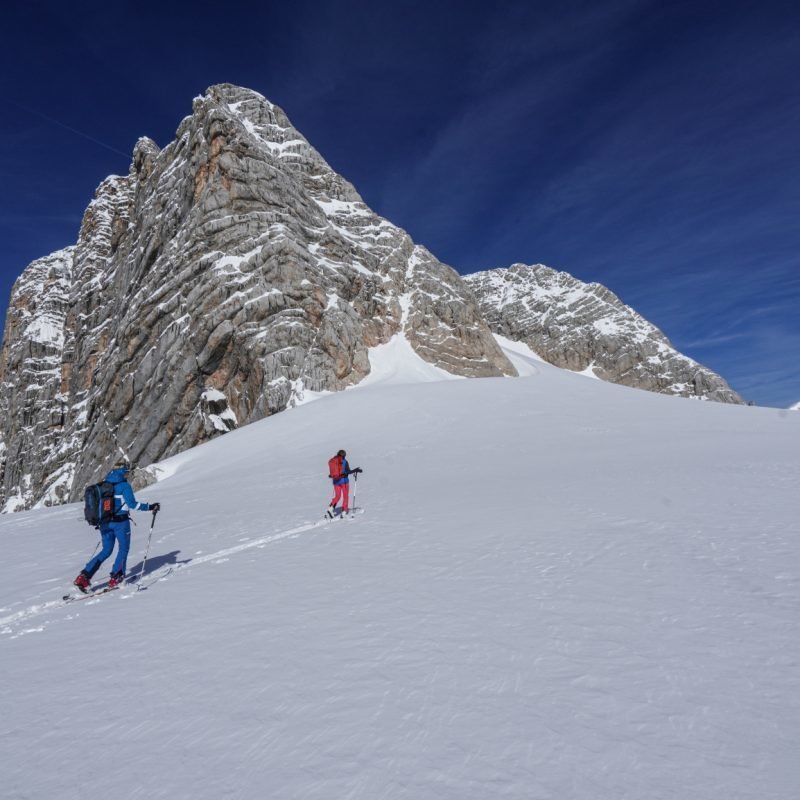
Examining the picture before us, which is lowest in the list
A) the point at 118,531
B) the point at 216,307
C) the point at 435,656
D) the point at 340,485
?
the point at 435,656

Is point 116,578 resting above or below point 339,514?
below

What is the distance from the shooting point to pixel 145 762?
3.31 metres

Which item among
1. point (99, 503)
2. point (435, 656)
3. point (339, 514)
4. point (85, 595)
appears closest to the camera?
point (435, 656)

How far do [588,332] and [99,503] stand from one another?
13395 cm

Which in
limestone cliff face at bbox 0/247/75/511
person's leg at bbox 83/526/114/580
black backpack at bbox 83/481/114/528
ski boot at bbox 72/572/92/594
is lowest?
ski boot at bbox 72/572/92/594

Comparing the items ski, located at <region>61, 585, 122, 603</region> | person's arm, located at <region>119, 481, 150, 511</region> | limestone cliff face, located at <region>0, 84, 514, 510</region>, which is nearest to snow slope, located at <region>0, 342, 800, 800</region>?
ski, located at <region>61, 585, 122, 603</region>

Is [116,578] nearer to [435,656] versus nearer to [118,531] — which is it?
[118,531]

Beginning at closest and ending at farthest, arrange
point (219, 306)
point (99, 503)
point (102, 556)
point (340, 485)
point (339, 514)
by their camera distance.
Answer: point (102, 556)
point (99, 503)
point (340, 485)
point (339, 514)
point (219, 306)

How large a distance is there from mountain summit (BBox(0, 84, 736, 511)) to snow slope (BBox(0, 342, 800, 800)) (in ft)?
108

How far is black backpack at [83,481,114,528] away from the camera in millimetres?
7926

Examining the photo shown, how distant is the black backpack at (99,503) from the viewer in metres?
7.93

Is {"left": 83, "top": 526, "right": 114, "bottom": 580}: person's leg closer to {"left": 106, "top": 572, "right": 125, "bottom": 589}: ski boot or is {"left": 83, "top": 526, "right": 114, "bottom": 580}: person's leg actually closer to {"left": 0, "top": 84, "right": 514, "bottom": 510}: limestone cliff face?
{"left": 106, "top": 572, "right": 125, "bottom": 589}: ski boot

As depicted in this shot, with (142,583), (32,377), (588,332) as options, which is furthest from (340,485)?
(588,332)

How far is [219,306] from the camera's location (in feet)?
156
